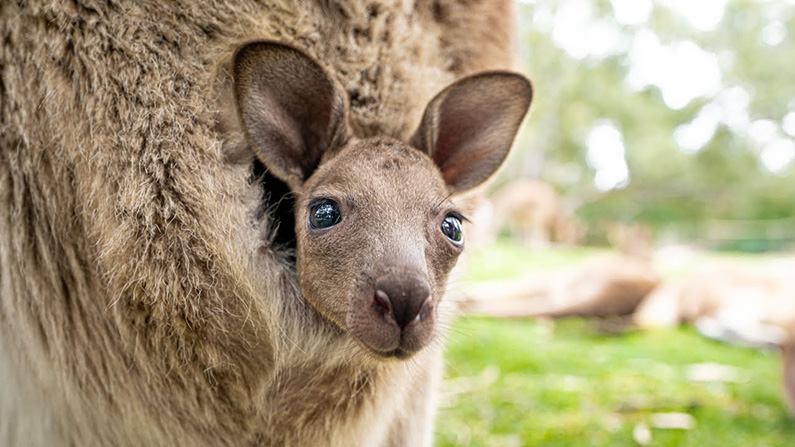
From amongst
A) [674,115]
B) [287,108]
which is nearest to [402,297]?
[287,108]

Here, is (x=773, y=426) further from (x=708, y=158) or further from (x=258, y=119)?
(x=708, y=158)

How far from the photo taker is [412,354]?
1.10 m

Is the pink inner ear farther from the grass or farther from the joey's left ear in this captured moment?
the grass

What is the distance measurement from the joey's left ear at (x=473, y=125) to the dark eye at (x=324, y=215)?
303mm

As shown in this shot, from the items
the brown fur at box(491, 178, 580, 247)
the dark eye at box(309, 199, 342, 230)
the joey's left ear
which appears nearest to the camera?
the dark eye at box(309, 199, 342, 230)

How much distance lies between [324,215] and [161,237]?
0.31 meters

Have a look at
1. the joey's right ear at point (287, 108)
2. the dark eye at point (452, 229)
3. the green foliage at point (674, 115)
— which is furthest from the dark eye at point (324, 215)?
the green foliage at point (674, 115)

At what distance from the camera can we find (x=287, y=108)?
1.24 metres

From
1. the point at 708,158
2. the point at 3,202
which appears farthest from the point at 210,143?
the point at 708,158

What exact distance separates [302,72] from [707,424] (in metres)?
2.99

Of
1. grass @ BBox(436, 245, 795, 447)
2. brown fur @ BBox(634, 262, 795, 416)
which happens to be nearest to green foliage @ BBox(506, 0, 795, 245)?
brown fur @ BBox(634, 262, 795, 416)

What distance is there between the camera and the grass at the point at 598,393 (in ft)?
9.98

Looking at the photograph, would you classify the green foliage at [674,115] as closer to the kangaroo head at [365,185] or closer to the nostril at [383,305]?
the kangaroo head at [365,185]

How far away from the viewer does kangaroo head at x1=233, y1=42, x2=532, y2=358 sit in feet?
3.54
